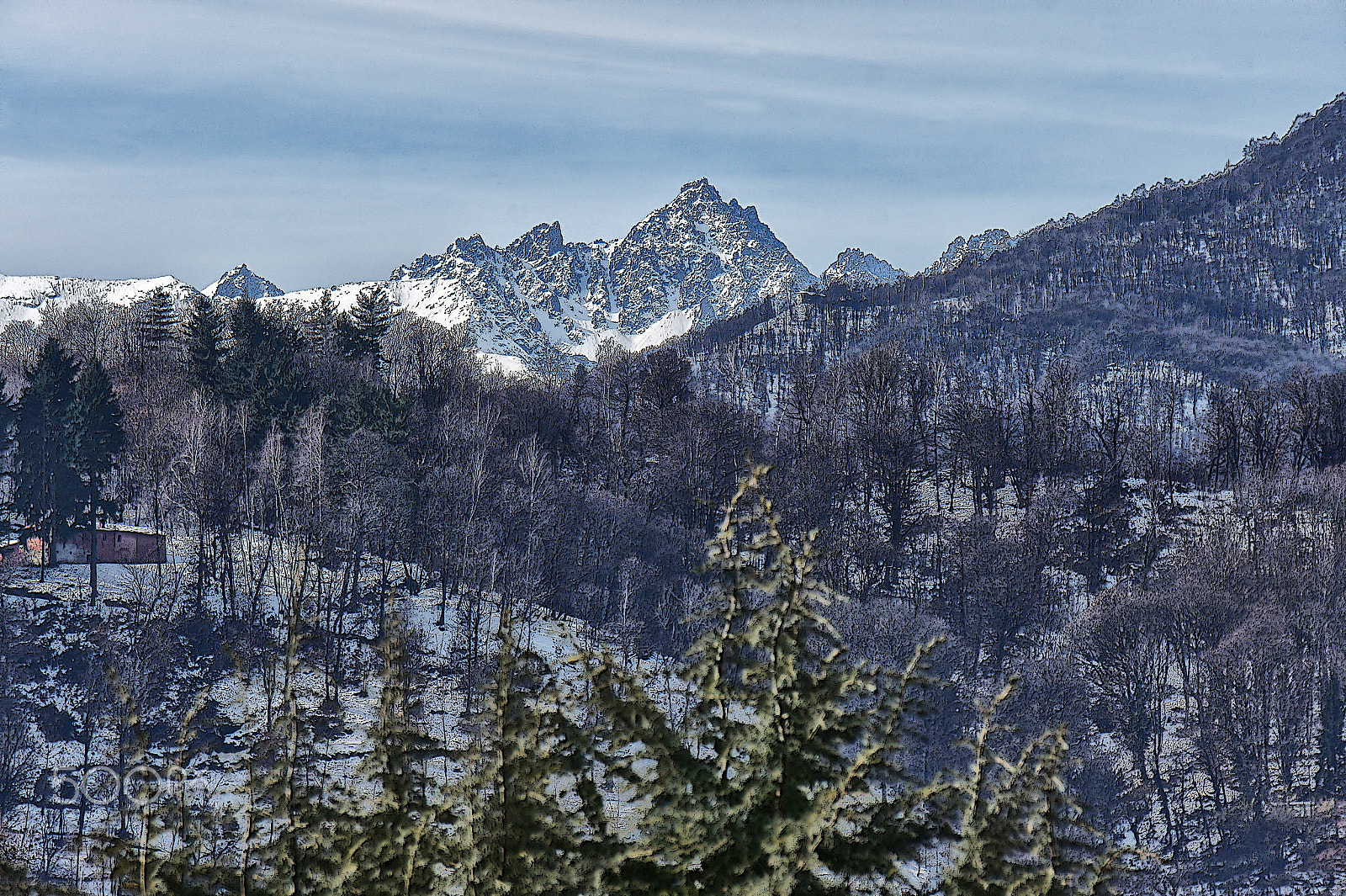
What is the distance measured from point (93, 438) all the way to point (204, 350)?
17.3 metres

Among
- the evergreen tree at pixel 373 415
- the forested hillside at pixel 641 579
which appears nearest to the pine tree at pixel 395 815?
the forested hillside at pixel 641 579

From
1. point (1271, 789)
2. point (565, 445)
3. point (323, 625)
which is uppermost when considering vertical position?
point (565, 445)

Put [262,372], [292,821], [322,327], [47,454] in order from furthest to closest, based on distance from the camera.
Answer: [322,327]
[262,372]
[47,454]
[292,821]

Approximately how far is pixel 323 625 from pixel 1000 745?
36028 millimetres

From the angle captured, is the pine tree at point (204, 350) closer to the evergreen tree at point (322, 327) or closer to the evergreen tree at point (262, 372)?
the evergreen tree at point (262, 372)

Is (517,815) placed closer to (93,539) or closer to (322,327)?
(93,539)

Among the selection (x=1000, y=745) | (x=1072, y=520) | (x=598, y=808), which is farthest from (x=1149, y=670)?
(x=598, y=808)

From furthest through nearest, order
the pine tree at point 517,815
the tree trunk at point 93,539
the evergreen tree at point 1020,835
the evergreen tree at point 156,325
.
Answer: the evergreen tree at point 156,325 → the tree trunk at point 93,539 → the evergreen tree at point 1020,835 → the pine tree at point 517,815

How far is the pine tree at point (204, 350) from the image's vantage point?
8175 cm

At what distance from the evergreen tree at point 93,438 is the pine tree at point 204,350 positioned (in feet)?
28.6

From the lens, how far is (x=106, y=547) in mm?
65062

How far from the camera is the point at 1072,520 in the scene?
85.2 metres

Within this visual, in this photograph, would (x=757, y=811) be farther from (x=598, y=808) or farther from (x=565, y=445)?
(x=565, y=445)

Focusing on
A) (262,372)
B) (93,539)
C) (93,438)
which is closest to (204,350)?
(262,372)
